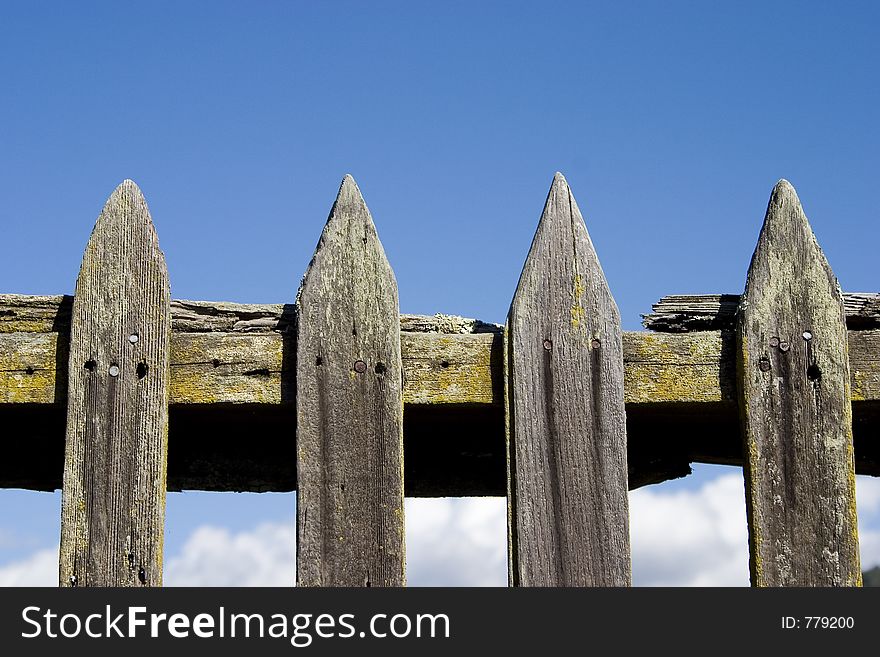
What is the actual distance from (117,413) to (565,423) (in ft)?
4.00

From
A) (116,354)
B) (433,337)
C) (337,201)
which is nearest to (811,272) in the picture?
(433,337)

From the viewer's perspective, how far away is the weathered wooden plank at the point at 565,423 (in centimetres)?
288

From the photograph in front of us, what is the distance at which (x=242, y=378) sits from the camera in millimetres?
3002

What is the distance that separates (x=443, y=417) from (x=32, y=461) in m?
1.49

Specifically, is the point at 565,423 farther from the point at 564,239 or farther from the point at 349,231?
the point at 349,231

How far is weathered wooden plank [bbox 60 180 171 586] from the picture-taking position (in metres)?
2.89

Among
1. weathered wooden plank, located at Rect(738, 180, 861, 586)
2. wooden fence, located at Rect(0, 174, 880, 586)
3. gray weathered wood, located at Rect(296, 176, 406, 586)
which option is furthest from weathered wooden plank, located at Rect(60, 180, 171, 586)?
weathered wooden plank, located at Rect(738, 180, 861, 586)

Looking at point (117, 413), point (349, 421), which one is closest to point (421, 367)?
point (349, 421)

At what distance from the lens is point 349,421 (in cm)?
291

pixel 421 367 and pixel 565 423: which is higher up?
pixel 421 367

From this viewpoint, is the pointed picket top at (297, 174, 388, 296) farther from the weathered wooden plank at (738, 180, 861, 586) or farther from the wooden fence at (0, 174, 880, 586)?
the weathered wooden plank at (738, 180, 861, 586)
